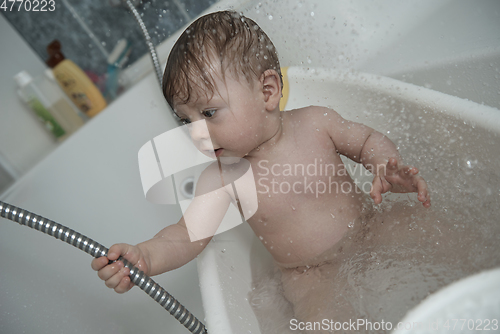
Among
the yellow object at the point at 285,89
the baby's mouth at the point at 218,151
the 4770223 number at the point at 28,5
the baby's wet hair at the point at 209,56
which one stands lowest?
the yellow object at the point at 285,89

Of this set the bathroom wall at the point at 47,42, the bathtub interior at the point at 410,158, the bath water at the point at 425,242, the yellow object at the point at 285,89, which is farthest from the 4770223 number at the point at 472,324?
the bathroom wall at the point at 47,42

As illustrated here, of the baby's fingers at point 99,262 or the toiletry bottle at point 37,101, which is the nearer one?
the baby's fingers at point 99,262

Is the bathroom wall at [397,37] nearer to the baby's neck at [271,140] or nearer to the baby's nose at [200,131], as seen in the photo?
the baby's neck at [271,140]

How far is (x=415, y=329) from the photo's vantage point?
1.30ft

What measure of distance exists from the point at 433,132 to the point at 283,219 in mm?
376

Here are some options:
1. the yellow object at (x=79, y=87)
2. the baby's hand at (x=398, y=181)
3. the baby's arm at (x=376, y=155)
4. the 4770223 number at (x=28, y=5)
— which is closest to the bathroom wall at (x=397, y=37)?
the baby's arm at (x=376, y=155)

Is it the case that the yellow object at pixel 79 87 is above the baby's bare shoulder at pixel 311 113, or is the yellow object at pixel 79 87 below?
above

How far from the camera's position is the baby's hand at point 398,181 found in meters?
0.65

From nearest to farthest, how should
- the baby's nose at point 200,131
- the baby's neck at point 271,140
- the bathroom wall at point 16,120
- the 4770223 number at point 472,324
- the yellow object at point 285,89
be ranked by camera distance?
the 4770223 number at point 472,324 < the baby's nose at point 200,131 < the baby's neck at point 271,140 < the yellow object at point 285,89 < the bathroom wall at point 16,120

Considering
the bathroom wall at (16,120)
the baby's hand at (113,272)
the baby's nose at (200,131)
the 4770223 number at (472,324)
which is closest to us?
the 4770223 number at (472,324)

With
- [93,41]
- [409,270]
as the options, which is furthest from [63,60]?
[409,270]

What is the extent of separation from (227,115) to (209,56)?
0.35 ft

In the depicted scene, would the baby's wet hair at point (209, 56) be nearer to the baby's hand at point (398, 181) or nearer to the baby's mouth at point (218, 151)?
the baby's mouth at point (218, 151)

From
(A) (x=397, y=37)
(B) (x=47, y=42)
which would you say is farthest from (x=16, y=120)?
(A) (x=397, y=37)
